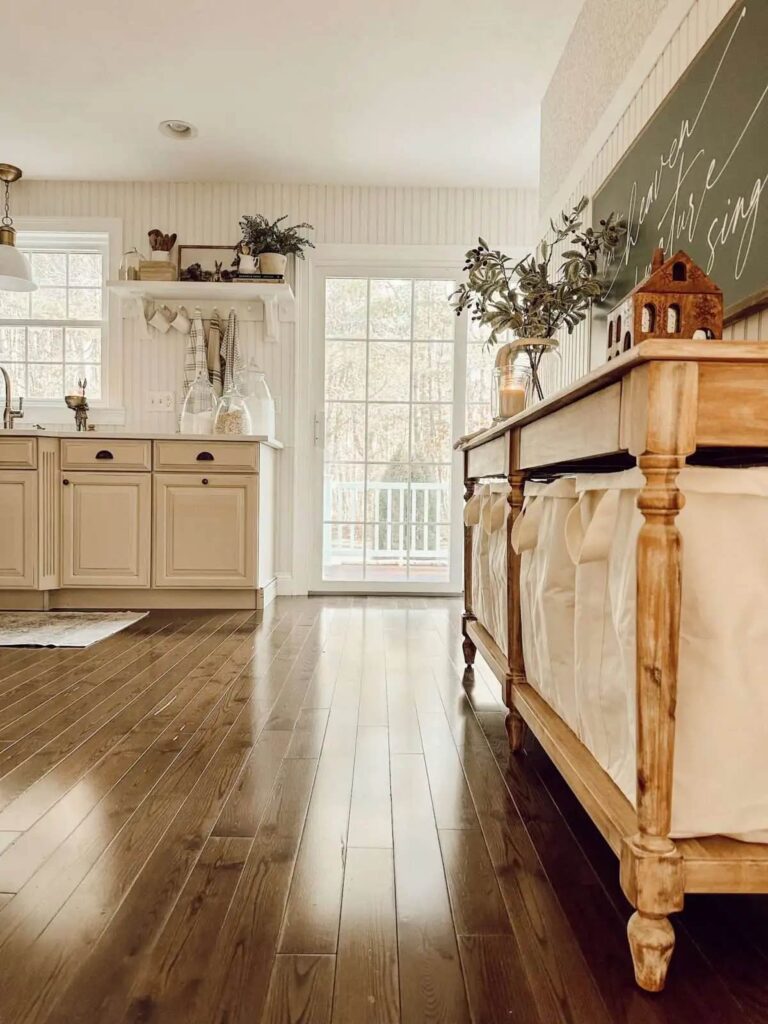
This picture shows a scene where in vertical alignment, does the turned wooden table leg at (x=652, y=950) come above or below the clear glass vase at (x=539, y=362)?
below

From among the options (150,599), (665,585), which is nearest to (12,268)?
(150,599)

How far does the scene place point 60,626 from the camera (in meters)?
3.15

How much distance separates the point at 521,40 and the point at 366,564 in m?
2.78

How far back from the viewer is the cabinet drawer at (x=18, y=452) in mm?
3502

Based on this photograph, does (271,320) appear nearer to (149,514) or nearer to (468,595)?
(149,514)

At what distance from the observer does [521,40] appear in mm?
2836

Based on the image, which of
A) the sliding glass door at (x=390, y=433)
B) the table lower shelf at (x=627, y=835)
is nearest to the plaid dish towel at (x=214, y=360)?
the sliding glass door at (x=390, y=433)

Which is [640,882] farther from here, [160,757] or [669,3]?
[669,3]

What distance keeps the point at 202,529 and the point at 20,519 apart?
91 centimetres

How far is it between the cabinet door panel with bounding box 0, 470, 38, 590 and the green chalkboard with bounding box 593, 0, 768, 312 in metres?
3.03

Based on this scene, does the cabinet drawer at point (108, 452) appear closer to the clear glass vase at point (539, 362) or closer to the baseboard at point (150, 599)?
the baseboard at point (150, 599)

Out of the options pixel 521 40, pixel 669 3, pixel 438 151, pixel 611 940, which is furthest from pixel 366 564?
pixel 611 940

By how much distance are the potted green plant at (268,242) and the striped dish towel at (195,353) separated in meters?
0.51

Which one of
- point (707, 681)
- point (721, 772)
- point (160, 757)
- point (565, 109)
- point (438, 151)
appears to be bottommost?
point (160, 757)
